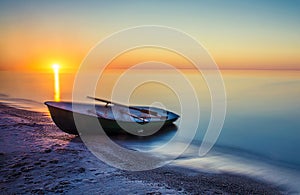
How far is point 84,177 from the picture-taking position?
6543 mm

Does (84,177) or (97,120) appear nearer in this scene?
(84,177)

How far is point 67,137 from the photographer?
34.7ft

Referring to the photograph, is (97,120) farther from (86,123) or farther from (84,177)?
(84,177)

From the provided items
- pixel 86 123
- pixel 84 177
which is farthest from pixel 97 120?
pixel 84 177

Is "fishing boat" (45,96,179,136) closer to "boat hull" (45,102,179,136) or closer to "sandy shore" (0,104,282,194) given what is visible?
"boat hull" (45,102,179,136)

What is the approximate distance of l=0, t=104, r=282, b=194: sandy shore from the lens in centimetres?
595

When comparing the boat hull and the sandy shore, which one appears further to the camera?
the boat hull

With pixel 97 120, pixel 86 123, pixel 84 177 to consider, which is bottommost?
pixel 84 177

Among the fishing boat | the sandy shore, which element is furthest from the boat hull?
the sandy shore

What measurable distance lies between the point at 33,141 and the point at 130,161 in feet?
12.4

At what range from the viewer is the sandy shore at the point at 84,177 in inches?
234

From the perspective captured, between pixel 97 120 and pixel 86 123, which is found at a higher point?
pixel 97 120

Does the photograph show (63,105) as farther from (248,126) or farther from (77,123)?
(248,126)

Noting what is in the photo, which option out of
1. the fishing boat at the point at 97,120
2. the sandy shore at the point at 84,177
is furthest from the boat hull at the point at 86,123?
the sandy shore at the point at 84,177
